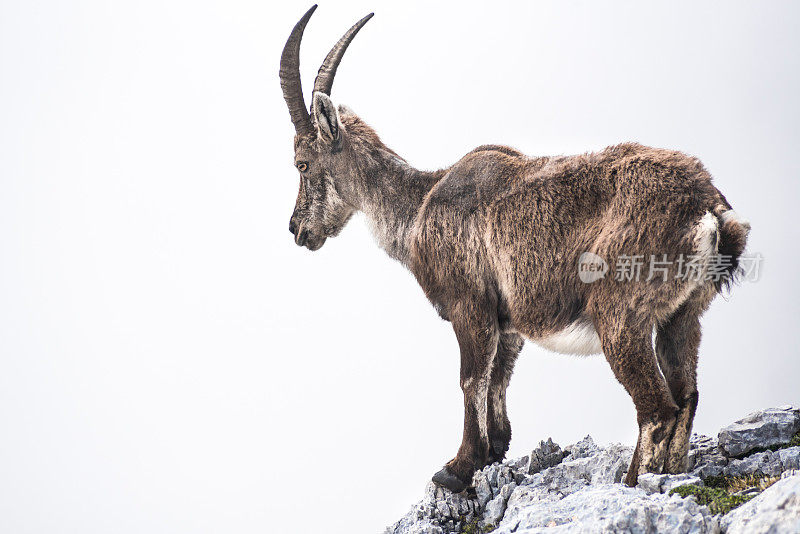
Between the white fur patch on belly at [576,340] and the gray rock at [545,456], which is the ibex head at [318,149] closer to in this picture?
the white fur patch on belly at [576,340]

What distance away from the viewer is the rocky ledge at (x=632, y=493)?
243 inches

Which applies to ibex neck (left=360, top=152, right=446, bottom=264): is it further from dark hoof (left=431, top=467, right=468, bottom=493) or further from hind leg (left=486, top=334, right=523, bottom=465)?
dark hoof (left=431, top=467, right=468, bottom=493)

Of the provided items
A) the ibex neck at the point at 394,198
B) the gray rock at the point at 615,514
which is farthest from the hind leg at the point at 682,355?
the ibex neck at the point at 394,198

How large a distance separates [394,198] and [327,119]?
1.34 metres

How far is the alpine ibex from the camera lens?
7.79 metres

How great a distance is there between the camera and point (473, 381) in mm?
9500

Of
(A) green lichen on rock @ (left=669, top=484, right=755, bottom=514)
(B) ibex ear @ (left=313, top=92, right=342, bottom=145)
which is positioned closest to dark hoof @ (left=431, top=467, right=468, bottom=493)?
(A) green lichen on rock @ (left=669, top=484, right=755, bottom=514)

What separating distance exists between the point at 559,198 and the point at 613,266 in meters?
1.15

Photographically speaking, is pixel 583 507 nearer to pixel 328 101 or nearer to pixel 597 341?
pixel 597 341

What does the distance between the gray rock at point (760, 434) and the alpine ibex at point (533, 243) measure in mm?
1156

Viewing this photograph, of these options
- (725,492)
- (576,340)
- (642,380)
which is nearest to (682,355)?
(642,380)

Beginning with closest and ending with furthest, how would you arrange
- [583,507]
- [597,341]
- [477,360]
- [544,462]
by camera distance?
1. [583,507]
2. [597,341]
3. [477,360]
4. [544,462]

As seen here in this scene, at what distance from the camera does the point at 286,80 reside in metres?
10.6

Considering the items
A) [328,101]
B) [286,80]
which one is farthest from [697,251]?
[286,80]
